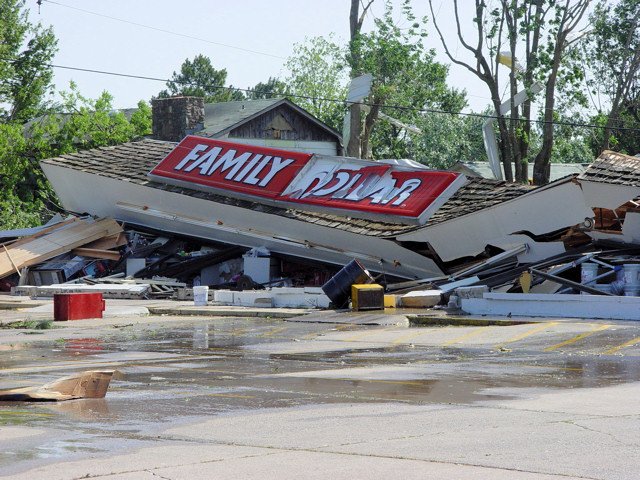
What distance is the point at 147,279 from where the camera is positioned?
29.9 metres

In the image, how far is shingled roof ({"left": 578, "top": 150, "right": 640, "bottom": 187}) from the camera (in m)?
22.6

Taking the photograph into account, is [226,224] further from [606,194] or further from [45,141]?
[45,141]

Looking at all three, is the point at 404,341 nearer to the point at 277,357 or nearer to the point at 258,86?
the point at 277,357

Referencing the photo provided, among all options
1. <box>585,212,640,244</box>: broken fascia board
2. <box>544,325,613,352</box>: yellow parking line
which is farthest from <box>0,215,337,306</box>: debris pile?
<box>544,325,613,352</box>: yellow parking line

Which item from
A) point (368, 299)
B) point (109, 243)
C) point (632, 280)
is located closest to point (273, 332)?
point (368, 299)

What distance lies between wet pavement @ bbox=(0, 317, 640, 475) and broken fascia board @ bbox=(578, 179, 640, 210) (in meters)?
4.50

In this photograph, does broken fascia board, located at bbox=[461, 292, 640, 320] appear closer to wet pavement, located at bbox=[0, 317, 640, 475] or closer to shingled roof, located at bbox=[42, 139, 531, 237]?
wet pavement, located at bbox=[0, 317, 640, 475]

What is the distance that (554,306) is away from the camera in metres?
20.7

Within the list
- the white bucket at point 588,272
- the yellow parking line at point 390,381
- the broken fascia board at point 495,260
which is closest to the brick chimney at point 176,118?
the broken fascia board at point 495,260

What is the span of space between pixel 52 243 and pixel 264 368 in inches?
743

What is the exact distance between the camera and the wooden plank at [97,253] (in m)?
31.5

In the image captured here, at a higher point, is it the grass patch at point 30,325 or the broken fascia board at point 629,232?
the broken fascia board at point 629,232

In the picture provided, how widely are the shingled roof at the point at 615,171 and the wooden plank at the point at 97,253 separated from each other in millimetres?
14844

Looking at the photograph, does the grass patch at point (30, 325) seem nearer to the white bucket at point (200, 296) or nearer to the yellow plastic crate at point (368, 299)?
the white bucket at point (200, 296)
